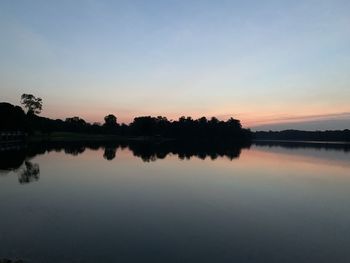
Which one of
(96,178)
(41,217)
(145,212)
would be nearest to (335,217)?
(145,212)

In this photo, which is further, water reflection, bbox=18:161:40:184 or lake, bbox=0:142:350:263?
water reflection, bbox=18:161:40:184

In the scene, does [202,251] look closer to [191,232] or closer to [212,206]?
[191,232]

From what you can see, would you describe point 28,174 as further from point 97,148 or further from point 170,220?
point 97,148

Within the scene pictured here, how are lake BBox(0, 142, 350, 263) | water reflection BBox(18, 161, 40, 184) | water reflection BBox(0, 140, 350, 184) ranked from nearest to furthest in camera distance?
lake BBox(0, 142, 350, 263), water reflection BBox(18, 161, 40, 184), water reflection BBox(0, 140, 350, 184)

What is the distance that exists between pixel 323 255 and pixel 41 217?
42.9ft

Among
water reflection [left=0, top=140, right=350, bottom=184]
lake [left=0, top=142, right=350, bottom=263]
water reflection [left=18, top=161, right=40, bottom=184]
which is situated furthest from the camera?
water reflection [left=0, top=140, right=350, bottom=184]

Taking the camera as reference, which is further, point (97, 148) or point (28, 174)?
point (97, 148)

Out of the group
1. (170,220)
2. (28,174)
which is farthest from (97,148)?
(170,220)

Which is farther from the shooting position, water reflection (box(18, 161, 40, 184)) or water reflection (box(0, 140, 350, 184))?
water reflection (box(0, 140, 350, 184))

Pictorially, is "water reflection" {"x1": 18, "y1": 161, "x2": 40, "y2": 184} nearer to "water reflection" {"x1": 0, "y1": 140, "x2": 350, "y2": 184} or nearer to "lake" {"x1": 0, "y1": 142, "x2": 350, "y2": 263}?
"water reflection" {"x1": 0, "y1": 140, "x2": 350, "y2": 184}

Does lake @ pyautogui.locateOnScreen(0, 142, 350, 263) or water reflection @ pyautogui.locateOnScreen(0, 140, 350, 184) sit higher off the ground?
water reflection @ pyautogui.locateOnScreen(0, 140, 350, 184)

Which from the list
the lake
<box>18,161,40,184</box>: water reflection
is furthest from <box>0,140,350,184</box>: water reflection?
the lake

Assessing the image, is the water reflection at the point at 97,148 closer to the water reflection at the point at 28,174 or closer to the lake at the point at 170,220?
the water reflection at the point at 28,174

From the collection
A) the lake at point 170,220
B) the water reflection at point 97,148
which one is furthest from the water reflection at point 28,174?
the lake at point 170,220
